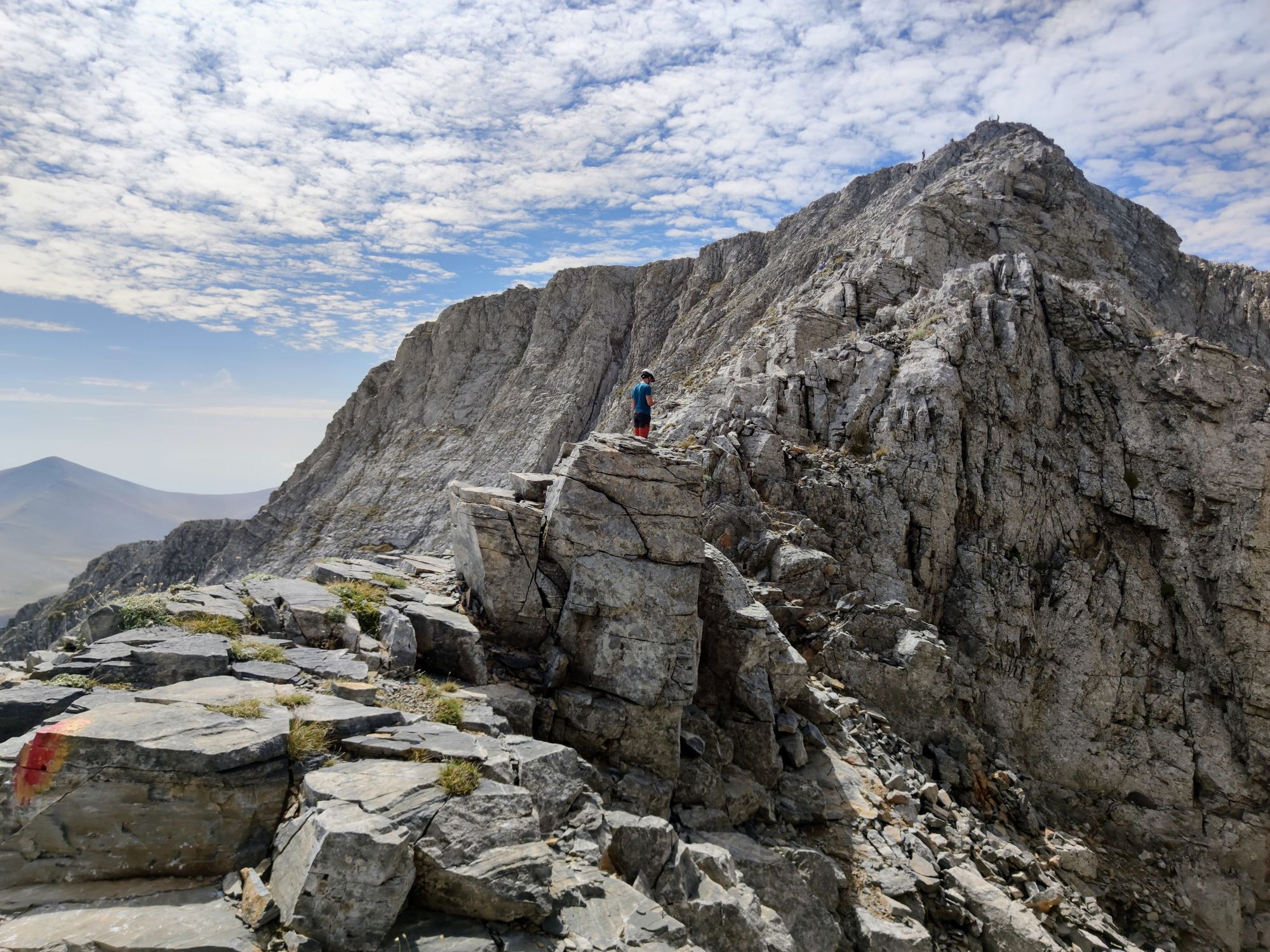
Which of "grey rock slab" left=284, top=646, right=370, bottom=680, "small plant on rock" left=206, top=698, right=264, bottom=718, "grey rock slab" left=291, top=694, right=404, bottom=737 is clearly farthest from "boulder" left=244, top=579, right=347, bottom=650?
"small plant on rock" left=206, top=698, right=264, bottom=718

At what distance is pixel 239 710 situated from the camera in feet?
31.0

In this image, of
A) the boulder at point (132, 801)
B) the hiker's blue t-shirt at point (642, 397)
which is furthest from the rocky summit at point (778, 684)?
the hiker's blue t-shirt at point (642, 397)

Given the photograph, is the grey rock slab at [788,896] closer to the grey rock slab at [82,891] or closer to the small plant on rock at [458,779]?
the small plant on rock at [458,779]

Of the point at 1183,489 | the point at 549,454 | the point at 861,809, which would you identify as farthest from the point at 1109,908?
the point at 549,454

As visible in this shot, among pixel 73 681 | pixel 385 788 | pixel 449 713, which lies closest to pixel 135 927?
pixel 385 788

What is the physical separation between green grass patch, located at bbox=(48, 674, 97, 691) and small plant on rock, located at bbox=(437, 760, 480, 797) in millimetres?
5764

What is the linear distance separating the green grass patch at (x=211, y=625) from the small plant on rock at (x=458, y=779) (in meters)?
6.33

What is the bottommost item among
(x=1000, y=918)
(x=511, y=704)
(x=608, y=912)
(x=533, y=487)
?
(x=1000, y=918)

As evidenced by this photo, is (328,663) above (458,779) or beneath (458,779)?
above

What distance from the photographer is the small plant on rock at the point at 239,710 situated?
9438mm

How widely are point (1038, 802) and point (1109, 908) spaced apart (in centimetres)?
310

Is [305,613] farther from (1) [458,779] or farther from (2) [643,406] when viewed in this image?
(2) [643,406]

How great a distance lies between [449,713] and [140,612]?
637 cm

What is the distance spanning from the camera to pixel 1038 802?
21.5m
